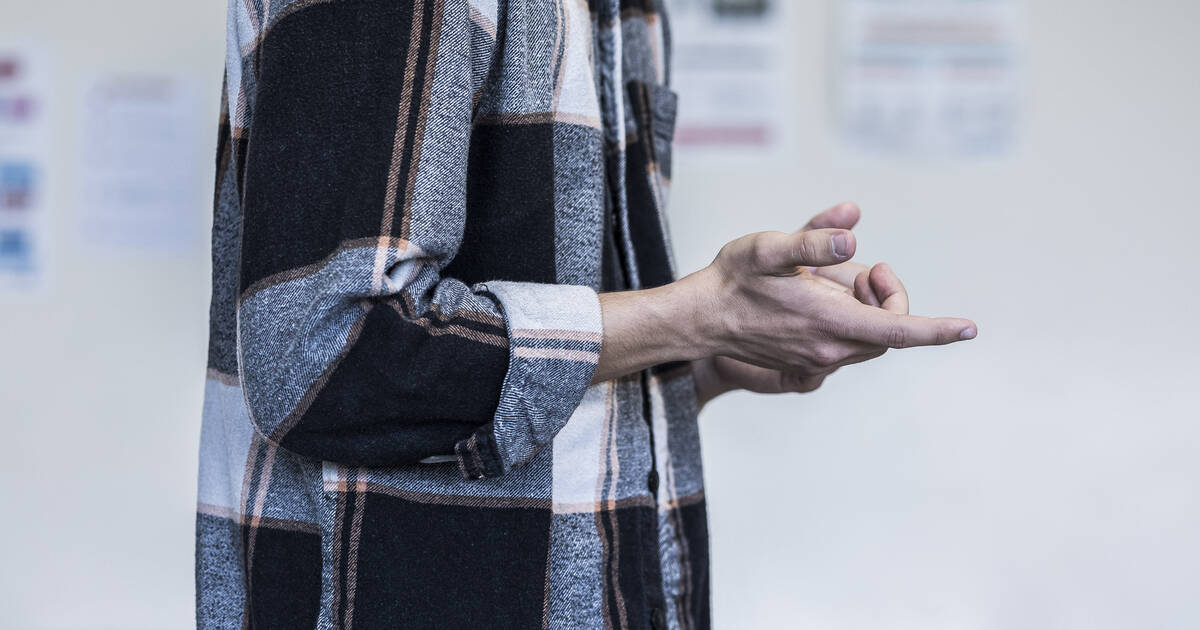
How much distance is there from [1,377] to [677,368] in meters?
1.23

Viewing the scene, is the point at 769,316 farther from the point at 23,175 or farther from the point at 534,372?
the point at 23,175

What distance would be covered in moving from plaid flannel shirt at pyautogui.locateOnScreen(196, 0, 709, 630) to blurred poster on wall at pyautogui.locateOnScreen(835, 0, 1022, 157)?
850mm

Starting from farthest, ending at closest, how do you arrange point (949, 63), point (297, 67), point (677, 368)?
point (949, 63) → point (677, 368) → point (297, 67)

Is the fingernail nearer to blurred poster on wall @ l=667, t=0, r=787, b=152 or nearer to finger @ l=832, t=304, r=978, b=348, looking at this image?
finger @ l=832, t=304, r=978, b=348

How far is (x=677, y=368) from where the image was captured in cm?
67

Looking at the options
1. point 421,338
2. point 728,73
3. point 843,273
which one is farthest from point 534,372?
point 728,73

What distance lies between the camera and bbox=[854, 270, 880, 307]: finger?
0.56 m

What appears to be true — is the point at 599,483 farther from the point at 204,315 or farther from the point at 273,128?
the point at 204,315

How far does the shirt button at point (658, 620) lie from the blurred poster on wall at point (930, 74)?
0.97 m

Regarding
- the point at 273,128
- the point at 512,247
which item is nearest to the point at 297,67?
the point at 273,128

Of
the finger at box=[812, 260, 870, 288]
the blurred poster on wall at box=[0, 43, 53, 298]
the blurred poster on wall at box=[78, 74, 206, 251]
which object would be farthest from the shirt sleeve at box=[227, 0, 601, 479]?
the blurred poster on wall at box=[0, 43, 53, 298]

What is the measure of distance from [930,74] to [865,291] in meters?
0.92

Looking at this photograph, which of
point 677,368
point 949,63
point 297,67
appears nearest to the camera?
point 297,67

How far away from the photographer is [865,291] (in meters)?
0.56
